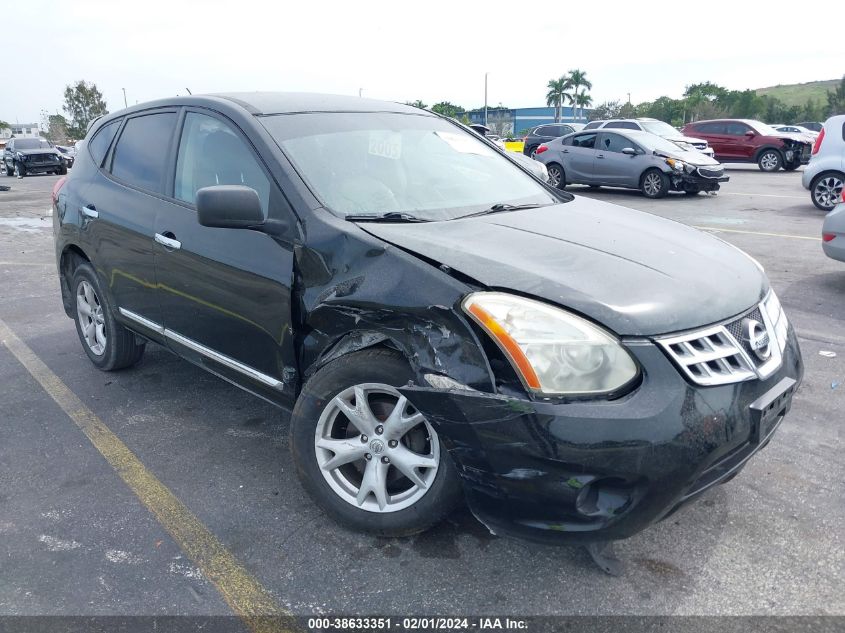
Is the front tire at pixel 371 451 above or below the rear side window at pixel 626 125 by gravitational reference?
below

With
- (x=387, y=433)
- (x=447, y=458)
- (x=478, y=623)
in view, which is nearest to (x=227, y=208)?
(x=387, y=433)

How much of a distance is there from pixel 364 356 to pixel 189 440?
1580 mm

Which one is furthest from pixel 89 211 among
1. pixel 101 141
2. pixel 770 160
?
pixel 770 160

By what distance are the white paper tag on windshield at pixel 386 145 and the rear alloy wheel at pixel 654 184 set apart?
11.9m

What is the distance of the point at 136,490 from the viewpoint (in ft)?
10.4

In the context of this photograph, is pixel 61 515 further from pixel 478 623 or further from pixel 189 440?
pixel 478 623

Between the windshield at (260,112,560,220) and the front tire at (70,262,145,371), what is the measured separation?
1.95 metres

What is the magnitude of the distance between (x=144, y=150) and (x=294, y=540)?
2.46m

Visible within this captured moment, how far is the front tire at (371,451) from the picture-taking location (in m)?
2.50

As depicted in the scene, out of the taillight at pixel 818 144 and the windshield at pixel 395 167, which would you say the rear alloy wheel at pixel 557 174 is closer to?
the taillight at pixel 818 144

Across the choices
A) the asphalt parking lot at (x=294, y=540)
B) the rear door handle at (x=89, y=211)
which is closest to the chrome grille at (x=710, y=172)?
the asphalt parking lot at (x=294, y=540)

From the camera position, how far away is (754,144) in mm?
20812

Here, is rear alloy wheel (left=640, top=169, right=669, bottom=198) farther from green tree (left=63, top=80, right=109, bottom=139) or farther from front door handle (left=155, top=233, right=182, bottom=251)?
green tree (left=63, top=80, right=109, bottom=139)

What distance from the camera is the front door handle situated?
11.2 ft
